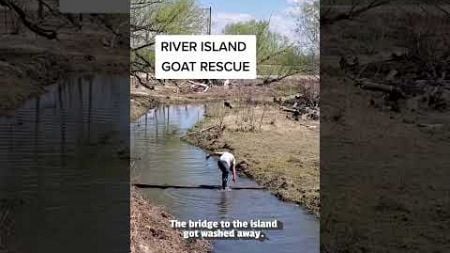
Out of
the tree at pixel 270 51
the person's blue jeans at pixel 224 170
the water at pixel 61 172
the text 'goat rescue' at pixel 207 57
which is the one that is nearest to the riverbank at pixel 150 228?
the water at pixel 61 172

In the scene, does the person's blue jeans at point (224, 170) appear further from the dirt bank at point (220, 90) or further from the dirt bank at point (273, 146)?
the dirt bank at point (220, 90)

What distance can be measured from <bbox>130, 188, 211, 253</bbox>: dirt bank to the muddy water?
6 cm

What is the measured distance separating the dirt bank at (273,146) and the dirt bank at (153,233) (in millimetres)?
437

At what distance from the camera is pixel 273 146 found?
322 centimetres

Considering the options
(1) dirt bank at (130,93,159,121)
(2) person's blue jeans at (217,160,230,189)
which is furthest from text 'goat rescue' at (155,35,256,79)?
(2) person's blue jeans at (217,160,230,189)

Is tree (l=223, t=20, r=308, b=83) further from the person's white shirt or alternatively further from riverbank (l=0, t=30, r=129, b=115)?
riverbank (l=0, t=30, r=129, b=115)

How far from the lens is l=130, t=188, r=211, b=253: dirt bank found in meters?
3.13

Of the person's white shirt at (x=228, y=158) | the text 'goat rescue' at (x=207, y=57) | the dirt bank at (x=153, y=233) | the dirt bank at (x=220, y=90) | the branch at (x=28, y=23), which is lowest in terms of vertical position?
the dirt bank at (x=153, y=233)

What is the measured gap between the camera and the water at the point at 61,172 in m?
3.33

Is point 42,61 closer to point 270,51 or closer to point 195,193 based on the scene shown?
point 195,193

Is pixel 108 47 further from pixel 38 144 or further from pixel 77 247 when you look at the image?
pixel 77 247

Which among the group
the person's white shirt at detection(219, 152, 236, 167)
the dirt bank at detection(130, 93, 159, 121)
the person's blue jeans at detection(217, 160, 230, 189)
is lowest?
the person's blue jeans at detection(217, 160, 230, 189)

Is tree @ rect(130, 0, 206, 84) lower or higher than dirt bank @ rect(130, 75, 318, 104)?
higher

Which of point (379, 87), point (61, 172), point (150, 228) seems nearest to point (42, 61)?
point (61, 172)
